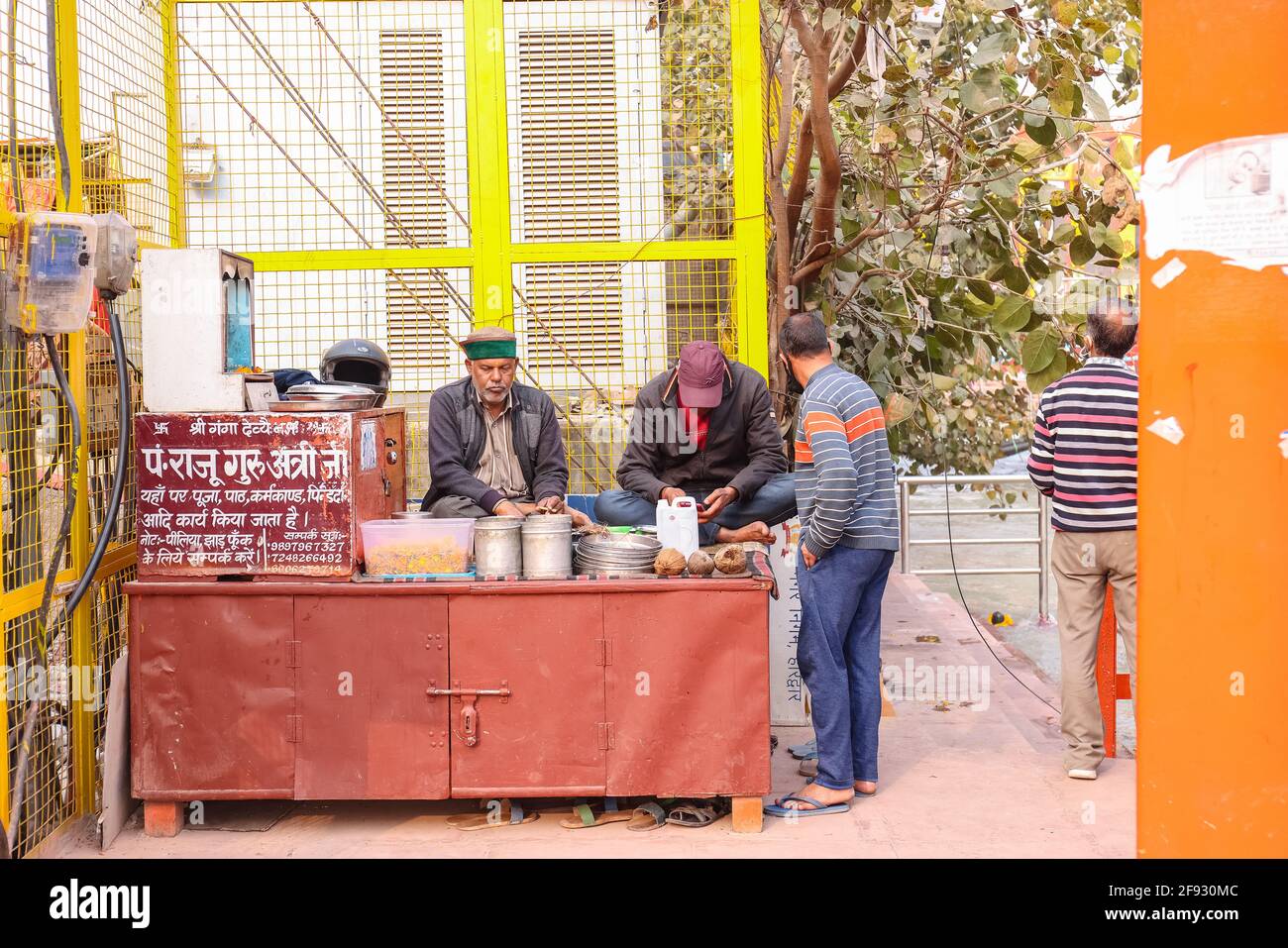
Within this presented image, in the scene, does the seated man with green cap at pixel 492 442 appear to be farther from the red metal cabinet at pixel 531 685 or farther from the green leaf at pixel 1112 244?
the green leaf at pixel 1112 244

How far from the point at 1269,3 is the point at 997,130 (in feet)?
21.2

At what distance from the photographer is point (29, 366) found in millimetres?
5430

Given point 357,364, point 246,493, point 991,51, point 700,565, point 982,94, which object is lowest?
point 700,565

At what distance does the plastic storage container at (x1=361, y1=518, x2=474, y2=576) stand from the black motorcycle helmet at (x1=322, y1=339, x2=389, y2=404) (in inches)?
55.0

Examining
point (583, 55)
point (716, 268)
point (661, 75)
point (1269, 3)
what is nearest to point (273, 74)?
point (583, 55)

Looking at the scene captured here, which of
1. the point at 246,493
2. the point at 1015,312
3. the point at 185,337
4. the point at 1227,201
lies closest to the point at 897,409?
the point at 1015,312

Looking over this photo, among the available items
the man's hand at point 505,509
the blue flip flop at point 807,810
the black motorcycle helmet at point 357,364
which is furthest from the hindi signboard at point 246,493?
the blue flip flop at point 807,810

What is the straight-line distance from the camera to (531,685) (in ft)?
18.6

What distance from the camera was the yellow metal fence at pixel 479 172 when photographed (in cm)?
718

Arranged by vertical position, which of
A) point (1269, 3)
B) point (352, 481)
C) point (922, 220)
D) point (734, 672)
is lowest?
point (734, 672)

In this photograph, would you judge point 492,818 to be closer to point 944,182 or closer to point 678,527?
point 678,527

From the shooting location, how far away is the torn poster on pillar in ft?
8.30

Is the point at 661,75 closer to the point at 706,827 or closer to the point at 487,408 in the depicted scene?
the point at 487,408

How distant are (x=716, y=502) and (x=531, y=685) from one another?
163 cm
